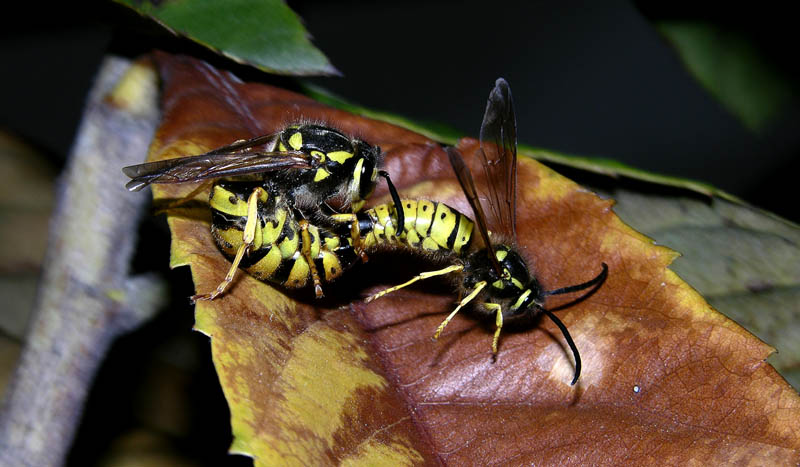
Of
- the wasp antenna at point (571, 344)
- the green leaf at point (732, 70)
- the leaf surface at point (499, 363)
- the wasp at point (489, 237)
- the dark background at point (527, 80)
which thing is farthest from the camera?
the dark background at point (527, 80)

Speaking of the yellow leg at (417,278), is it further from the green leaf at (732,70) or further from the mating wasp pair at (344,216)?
the green leaf at (732,70)

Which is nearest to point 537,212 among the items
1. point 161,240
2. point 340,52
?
point 161,240

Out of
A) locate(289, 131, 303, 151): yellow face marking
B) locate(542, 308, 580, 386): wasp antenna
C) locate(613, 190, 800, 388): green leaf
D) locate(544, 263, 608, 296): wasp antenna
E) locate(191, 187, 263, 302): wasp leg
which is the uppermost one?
locate(289, 131, 303, 151): yellow face marking

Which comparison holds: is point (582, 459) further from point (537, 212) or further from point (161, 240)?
point (161, 240)

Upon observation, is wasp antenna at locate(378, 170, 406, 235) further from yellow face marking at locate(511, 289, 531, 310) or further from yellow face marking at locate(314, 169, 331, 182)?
yellow face marking at locate(511, 289, 531, 310)

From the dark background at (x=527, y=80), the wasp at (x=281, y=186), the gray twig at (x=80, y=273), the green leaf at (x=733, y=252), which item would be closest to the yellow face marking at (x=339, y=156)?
the wasp at (x=281, y=186)

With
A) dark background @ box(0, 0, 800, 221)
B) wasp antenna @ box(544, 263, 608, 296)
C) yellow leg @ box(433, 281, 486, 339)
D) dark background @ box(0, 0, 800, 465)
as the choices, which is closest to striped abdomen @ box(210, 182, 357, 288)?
yellow leg @ box(433, 281, 486, 339)
